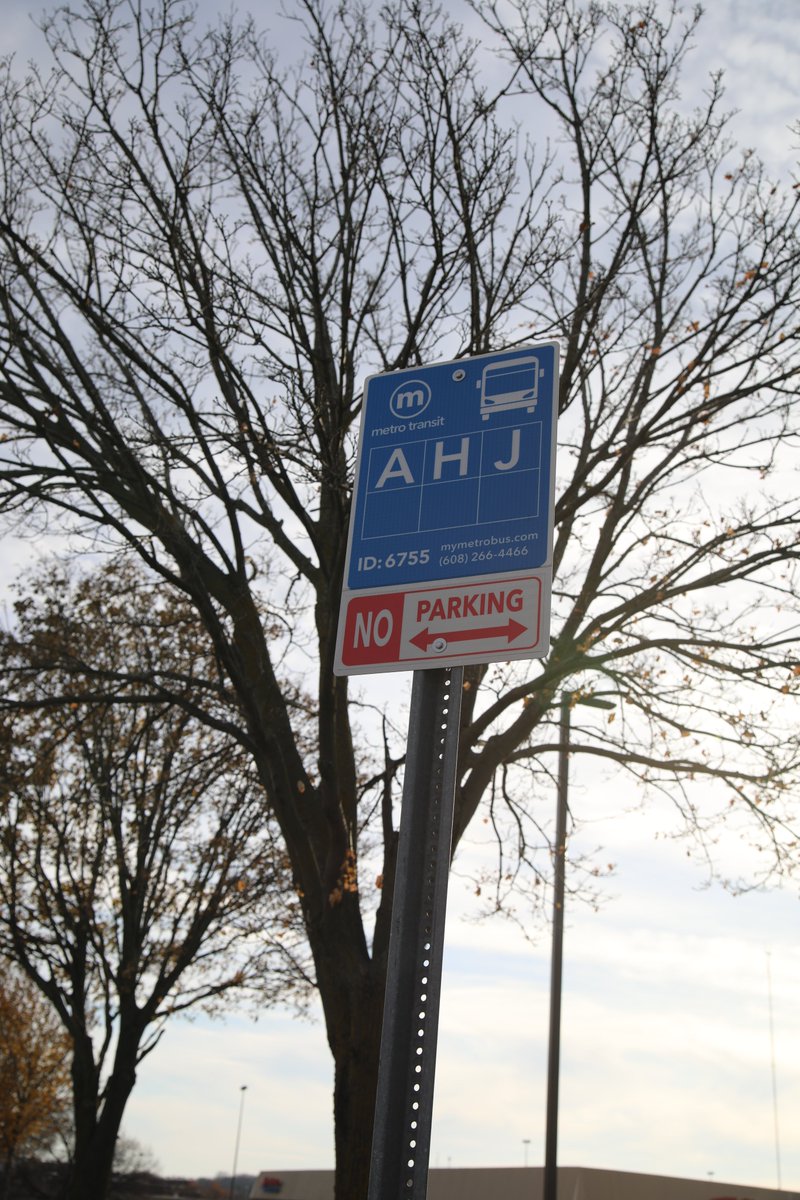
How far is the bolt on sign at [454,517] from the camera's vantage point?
2.90m

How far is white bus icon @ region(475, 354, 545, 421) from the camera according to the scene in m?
3.22

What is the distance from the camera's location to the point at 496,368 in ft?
10.9

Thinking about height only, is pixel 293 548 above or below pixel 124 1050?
above

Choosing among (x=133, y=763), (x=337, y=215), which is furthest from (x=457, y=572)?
(x=133, y=763)

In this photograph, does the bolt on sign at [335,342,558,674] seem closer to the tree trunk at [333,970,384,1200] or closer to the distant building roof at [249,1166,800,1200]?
the tree trunk at [333,970,384,1200]

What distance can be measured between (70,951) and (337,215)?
12986 millimetres

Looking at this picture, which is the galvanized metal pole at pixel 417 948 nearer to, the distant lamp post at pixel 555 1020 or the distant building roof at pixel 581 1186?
the distant lamp post at pixel 555 1020

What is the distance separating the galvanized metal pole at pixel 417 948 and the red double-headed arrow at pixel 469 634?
5.8 inches

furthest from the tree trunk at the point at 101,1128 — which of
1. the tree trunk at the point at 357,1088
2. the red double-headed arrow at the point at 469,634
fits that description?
the red double-headed arrow at the point at 469,634

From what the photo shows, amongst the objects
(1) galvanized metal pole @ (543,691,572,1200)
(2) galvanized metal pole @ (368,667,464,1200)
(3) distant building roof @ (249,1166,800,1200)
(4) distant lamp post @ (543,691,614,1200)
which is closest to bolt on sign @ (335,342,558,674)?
(2) galvanized metal pole @ (368,667,464,1200)

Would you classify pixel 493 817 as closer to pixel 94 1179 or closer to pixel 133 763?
pixel 133 763

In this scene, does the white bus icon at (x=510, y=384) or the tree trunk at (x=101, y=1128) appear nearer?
the white bus icon at (x=510, y=384)

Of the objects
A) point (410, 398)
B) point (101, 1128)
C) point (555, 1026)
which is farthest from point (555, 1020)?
point (410, 398)

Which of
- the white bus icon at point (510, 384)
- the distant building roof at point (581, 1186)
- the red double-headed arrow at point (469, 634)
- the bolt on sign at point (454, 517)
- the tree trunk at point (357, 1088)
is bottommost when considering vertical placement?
the distant building roof at point (581, 1186)
